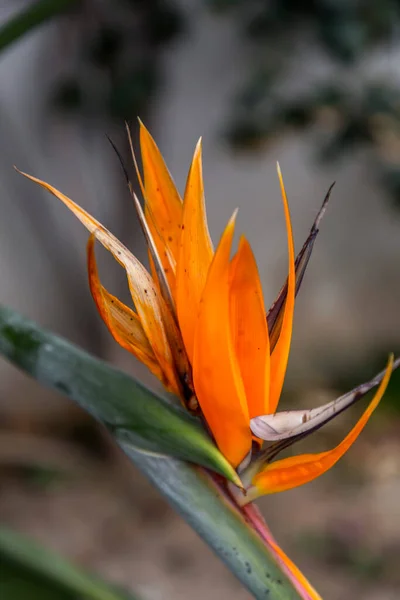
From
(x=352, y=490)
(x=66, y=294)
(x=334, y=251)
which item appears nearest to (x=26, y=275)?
(x=66, y=294)

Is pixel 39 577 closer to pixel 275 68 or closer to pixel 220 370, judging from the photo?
pixel 220 370

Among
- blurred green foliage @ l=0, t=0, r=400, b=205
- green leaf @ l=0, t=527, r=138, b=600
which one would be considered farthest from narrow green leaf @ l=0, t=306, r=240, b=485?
blurred green foliage @ l=0, t=0, r=400, b=205

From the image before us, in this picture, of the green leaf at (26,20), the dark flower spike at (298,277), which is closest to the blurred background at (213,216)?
the green leaf at (26,20)

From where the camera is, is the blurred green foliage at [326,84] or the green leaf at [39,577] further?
the blurred green foliage at [326,84]

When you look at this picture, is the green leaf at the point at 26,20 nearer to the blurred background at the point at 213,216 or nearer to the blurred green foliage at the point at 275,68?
the blurred green foliage at the point at 275,68

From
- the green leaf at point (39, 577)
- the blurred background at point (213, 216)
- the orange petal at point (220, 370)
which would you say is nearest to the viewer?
the orange petal at point (220, 370)

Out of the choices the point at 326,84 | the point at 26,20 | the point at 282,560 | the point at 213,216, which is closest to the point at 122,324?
the point at 282,560

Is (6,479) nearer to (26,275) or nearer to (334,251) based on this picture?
(26,275)
